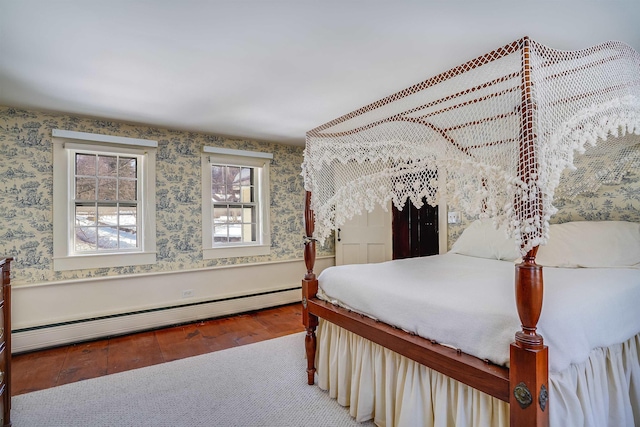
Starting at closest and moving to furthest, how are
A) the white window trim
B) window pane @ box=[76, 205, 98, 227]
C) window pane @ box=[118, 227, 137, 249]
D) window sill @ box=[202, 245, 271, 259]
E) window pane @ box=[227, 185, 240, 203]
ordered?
the white window trim < window pane @ box=[76, 205, 98, 227] < window pane @ box=[118, 227, 137, 249] < window sill @ box=[202, 245, 271, 259] < window pane @ box=[227, 185, 240, 203]

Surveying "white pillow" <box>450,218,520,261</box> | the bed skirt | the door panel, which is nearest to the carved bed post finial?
the bed skirt

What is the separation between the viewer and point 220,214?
4.13 meters

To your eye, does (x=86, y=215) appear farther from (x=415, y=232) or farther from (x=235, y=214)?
(x=415, y=232)

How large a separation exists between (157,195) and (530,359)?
12.1ft

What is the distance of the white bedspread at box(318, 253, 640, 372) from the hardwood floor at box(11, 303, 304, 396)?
1.62 meters

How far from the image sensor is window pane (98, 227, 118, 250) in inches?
135

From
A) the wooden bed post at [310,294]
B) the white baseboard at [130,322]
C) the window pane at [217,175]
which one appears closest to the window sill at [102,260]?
the white baseboard at [130,322]

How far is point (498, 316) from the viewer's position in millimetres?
1223

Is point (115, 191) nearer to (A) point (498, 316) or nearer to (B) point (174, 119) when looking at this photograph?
(B) point (174, 119)

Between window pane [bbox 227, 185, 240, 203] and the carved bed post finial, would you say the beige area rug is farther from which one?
window pane [bbox 227, 185, 240, 203]

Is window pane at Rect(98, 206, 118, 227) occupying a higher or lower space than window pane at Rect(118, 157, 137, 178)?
lower

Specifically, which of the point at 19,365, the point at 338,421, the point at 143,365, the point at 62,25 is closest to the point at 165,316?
the point at 143,365

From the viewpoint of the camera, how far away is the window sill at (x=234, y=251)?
395 centimetres

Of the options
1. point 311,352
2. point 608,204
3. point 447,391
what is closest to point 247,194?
point 311,352
